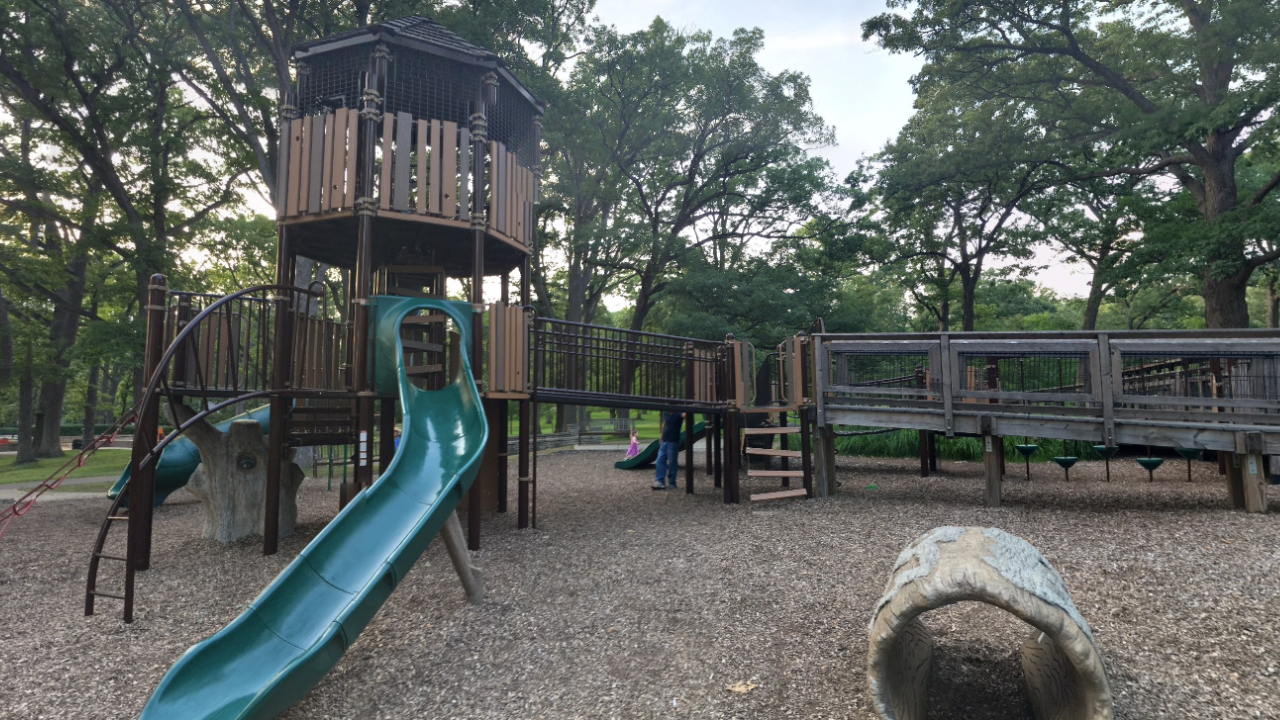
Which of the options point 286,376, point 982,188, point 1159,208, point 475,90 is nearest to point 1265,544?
point 286,376

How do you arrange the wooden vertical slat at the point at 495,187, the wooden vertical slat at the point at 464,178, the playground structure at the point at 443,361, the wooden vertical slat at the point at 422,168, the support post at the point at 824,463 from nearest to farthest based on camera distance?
1. the playground structure at the point at 443,361
2. the wooden vertical slat at the point at 422,168
3. the wooden vertical slat at the point at 464,178
4. the wooden vertical slat at the point at 495,187
5. the support post at the point at 824,463

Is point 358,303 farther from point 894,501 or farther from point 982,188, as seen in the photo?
point 982,188

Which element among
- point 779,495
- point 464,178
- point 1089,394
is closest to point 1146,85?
point 1089,394

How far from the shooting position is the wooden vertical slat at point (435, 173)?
7.75 meters

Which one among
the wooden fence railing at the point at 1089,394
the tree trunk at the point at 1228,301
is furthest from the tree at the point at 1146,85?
the wooden fence railing at the point at 1089,394

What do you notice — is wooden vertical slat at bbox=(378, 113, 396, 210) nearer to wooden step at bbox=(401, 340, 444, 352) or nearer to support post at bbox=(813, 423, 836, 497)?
wooden step at bbox=(401, 340, 444, 352)

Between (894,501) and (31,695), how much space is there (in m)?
8.47

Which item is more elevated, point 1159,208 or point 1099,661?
point 1159,208

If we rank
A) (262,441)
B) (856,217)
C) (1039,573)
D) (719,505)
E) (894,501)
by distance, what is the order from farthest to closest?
(856,217), (719,505), (894,501), (262,441), (1039,573)

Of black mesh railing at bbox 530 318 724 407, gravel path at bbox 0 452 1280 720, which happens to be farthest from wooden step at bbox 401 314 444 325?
gravel path at bbox 0 452 1280 720

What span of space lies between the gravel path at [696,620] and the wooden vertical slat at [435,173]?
4.10 meters

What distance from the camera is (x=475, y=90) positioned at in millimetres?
8859

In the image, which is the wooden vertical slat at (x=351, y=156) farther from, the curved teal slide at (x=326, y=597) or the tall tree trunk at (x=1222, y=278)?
the tall tree trunk at (x=1222, y=278)

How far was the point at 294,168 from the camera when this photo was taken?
7.68m
